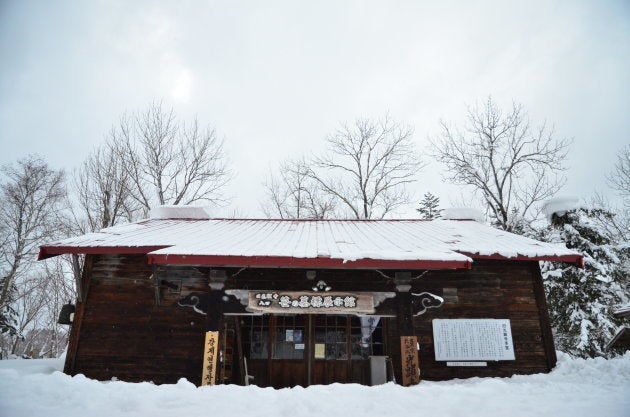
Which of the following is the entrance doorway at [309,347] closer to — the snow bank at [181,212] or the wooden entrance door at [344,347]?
the wooden entrance door at [344,347]

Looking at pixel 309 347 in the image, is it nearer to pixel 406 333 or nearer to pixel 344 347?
pixel 344 347

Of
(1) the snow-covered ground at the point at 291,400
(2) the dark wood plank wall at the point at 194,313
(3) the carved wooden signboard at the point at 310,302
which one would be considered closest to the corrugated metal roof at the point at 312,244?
(2) the dark wood plank wall at the point at 194,313

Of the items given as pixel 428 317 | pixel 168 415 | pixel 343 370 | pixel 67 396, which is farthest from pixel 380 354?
pixel 67 396

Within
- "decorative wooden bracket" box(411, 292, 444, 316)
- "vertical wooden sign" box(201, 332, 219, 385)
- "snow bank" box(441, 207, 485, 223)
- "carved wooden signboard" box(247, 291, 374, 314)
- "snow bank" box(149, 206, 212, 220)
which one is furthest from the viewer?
"snow bank" box(441, 207, 485, 223)

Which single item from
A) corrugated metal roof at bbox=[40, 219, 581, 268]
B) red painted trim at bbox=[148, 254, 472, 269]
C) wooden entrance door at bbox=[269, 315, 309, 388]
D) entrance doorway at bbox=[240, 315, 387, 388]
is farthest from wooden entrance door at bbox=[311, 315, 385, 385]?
red painted trim at bbox=[148, 254, 472, 269]

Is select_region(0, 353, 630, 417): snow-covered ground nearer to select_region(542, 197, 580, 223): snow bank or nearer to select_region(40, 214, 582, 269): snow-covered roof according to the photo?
select_region(40, 214, 582, 269): snow-covered roof

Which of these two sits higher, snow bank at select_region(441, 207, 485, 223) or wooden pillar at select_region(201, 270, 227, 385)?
snow bank at select_region(441, 207, 485, 223)

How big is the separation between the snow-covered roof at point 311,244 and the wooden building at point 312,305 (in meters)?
0.03

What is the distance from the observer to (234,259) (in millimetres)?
6273

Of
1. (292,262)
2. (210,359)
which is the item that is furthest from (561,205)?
(210,359)

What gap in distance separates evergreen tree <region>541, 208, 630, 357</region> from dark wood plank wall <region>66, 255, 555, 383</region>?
4.70 m

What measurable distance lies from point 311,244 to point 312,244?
0.07 feet

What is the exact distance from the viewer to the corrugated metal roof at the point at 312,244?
6.23m

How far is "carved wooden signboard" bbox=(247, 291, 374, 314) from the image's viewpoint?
6.72 meters
